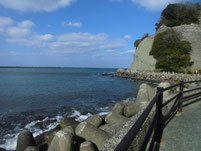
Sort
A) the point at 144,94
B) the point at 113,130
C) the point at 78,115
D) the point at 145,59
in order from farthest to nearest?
the point at 145,59 < the point at 78,115 < the point at 144,94 < the point at 113,130

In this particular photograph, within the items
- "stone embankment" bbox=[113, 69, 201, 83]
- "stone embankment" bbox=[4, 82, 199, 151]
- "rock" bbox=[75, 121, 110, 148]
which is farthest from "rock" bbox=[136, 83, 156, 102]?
"stone embankment" bbox=[113, 69, 201, 83]

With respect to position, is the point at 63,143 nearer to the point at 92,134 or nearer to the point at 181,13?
the point at 92,134

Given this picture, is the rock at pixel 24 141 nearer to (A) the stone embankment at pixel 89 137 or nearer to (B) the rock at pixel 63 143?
(A) the stone embankment at pixel 89 137

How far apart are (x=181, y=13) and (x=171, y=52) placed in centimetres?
1383

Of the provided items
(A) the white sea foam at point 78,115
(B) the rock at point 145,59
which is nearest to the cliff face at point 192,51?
(B) the rock at point 145,59

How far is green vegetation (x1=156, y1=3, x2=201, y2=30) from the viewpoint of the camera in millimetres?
39500

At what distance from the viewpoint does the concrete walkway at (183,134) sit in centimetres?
317

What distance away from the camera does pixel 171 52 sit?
3441 centimetres

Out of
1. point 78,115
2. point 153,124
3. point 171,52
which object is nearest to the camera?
point 153,124

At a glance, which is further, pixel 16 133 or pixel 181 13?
pixel 181 13

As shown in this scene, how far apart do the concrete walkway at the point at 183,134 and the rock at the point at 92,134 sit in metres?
1.75

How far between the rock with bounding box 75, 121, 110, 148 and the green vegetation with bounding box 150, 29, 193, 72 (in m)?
32.6

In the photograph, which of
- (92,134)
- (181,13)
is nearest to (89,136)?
(92,134)

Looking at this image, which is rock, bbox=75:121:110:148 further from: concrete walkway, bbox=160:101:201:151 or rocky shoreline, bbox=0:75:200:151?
concrete walkway, bbox=160:101:201:151
